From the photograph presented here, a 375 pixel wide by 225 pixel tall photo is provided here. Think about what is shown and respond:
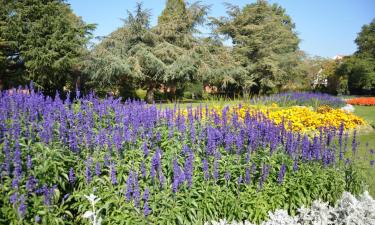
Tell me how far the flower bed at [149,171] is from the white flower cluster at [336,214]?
0.24m

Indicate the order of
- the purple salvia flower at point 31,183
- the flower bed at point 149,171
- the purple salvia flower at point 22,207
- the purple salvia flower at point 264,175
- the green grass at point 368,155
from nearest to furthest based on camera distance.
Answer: the purple salvia flower at point 22,207, the purple salvia flower at point 31,183, the flower bed at point 149,171, the purple salvia flower at point 264,175, the green grass at point 368,155

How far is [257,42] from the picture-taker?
107 feet

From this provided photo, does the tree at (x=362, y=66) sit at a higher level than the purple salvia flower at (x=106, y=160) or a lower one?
higher

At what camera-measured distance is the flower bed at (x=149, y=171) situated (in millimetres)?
3344

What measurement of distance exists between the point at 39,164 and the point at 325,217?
9.86 ft

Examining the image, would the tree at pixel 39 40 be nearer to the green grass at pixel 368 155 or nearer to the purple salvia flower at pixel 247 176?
the green grass at pixel 368 155

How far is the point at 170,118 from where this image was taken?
533 centimetres

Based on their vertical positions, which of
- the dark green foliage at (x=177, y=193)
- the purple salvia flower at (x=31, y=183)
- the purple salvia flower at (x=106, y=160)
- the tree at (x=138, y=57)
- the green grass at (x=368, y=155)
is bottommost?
the green grass at (x=368, y=155)

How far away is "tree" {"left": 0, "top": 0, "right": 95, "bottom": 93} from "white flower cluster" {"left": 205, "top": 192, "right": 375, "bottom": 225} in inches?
847

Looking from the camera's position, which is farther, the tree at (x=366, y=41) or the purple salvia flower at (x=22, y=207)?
the tree at (x=366, y=41)

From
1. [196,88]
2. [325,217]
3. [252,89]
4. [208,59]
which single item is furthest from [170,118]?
[252,89]

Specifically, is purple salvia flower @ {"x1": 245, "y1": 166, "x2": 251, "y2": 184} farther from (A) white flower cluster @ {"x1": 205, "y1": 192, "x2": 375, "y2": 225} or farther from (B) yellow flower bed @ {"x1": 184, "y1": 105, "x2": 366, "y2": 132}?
(B) yellow flower bed @ {"x1": 184, "y1": 105, "x2": 366, "y2": 132}

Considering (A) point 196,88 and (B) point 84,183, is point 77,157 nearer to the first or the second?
(B) point 84,183

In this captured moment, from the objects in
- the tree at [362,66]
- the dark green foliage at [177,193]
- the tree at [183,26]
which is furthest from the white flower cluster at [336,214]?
the tree at [362,66]
